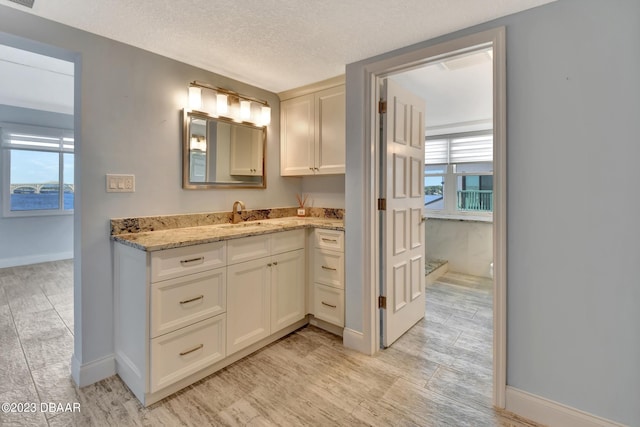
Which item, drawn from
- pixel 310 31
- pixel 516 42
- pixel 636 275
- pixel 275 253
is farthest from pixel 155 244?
pixel 636 275

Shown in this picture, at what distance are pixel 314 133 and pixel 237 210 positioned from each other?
100 cm

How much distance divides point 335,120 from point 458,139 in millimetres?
2667

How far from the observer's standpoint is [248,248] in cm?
208

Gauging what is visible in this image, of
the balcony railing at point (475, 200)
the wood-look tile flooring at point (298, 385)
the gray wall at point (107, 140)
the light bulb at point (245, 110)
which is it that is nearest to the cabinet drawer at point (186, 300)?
the wood-look tile flooring at point (298, 385)

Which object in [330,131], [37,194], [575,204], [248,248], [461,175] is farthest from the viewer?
[37,194]

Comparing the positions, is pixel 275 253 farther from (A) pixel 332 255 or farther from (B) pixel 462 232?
(B) pixel 462 232

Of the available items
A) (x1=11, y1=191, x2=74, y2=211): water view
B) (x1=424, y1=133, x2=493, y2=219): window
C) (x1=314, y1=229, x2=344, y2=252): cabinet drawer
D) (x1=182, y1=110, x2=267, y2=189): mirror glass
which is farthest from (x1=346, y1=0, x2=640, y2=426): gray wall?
(x1=11, y1=191, x2=74, y2=211): water view

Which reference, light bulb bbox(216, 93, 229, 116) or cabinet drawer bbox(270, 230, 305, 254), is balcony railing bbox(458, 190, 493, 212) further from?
light bulb bbox(216, 93, 229, 116)

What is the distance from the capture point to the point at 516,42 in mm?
1565

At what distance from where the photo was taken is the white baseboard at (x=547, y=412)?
4.67 feet

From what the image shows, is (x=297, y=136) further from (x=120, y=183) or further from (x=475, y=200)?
(x=475, y=200)

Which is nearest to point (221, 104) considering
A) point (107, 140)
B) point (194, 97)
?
point (194, 97)

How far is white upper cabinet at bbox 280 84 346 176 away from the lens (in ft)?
8.48

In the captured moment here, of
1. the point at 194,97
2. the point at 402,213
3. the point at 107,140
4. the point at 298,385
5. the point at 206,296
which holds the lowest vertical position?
the point at 298,385
